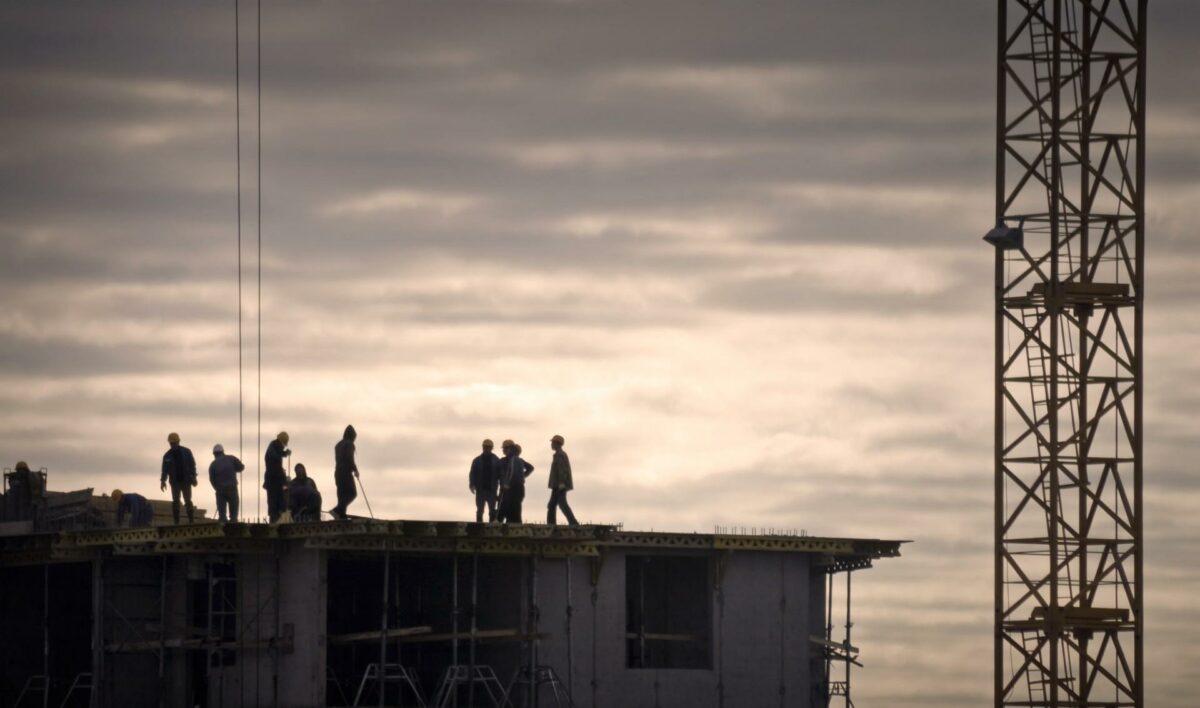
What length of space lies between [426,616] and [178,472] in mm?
8616

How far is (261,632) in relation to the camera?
90.7 meters

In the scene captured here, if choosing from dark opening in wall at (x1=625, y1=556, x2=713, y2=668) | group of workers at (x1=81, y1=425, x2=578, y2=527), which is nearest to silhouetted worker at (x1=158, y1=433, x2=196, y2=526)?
group of workers at (x1=81, y1=425, x2=578, y2=527)

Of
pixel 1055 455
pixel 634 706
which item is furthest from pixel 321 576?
pixel 1055 455

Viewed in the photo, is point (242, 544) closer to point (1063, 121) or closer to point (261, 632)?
point (261, 632)

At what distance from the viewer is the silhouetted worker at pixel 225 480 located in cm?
9081

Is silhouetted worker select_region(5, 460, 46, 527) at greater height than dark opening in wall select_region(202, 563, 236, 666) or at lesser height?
greater

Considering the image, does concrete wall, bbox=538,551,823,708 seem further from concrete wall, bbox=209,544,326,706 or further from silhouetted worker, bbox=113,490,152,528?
silhouetted worker, bbox=113,490,152,528

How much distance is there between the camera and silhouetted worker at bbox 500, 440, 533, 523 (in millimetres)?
90875

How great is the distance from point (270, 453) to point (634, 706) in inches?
466

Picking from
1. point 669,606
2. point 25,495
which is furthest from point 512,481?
point 25,495

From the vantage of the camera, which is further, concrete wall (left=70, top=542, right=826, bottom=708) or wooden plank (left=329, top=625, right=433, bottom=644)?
concrete wall (left=70, top=542, right=826, bottom=708)

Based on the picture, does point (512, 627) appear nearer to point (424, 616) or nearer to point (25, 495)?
point (424, 616)

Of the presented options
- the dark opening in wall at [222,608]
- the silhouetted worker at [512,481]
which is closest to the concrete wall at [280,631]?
the dark opening in wall at [222,608]

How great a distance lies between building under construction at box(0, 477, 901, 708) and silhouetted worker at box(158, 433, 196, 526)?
1.23 metres
